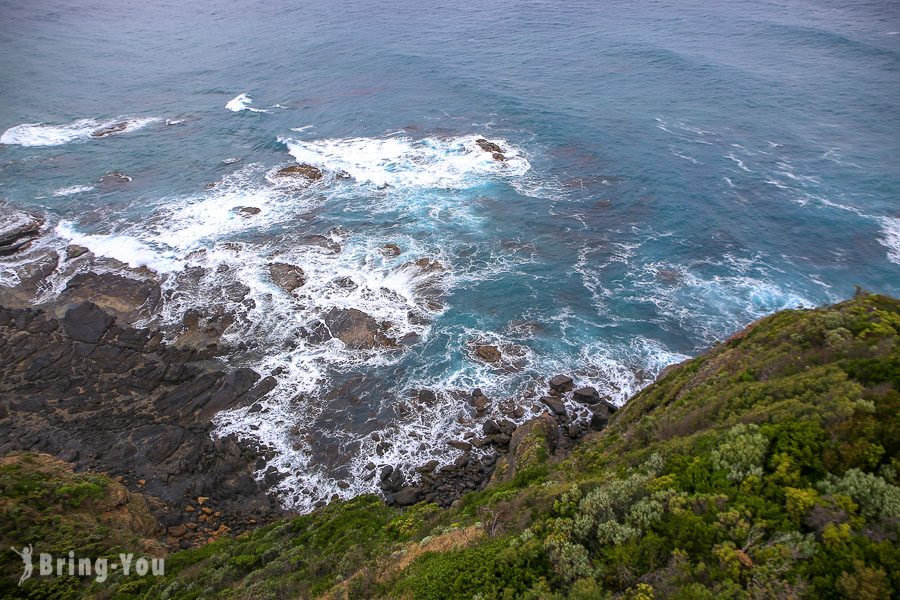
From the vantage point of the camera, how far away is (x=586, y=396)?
35562 millimetres

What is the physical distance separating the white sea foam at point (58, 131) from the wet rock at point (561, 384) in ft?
253

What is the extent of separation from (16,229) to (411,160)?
46.4 metres

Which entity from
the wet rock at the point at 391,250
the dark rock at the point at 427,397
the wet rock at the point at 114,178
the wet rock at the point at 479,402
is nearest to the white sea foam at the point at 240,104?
the wet rock at the point at 114,178

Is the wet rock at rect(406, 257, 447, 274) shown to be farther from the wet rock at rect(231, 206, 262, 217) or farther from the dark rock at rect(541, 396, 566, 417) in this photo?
the wet rock at rect(231, 206, 262, 217)

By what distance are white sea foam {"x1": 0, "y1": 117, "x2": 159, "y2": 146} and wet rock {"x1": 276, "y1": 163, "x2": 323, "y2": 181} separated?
3134cm

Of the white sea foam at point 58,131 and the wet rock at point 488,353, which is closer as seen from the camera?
the wet rock at point 488,353

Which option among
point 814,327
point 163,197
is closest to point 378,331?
point 814,327

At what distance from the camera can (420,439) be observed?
111 ft

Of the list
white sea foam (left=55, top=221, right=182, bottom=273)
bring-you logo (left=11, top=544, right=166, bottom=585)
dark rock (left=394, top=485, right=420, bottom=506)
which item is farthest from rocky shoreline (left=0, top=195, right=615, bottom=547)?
bring-you logo (left=11, top=544, right=166, bottom=585)

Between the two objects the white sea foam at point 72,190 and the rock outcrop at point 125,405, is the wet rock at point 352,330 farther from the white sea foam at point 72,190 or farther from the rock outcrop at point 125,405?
the white sea foam at point 72,190

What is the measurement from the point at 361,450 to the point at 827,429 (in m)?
27.1

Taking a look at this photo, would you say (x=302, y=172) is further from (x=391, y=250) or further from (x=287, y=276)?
(x=391, y=250)

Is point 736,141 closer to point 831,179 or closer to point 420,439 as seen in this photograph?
point 831,179

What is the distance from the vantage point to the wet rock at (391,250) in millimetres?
49000
